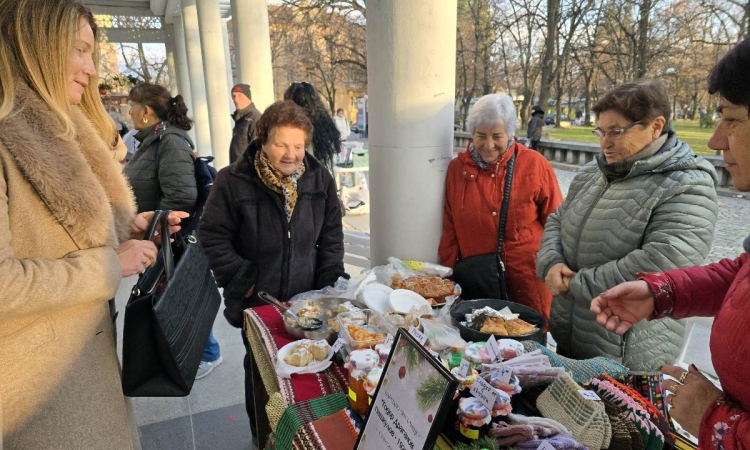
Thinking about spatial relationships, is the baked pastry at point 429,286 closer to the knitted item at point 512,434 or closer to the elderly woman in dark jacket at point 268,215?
the elderly woman in dark jacket at point 268,215

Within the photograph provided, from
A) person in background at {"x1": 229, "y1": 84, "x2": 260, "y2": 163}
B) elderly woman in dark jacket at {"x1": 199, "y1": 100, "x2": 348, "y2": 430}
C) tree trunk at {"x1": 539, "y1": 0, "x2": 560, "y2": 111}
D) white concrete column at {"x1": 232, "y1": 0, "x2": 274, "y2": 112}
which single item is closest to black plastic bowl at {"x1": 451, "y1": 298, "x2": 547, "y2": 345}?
elderly woman in dark jacket at {"x1": 199, "y1": 100, "x2": 348, "y2": 430}

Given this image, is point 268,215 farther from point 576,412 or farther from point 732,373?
point 732,373

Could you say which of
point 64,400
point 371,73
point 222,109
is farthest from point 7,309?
point 222,109

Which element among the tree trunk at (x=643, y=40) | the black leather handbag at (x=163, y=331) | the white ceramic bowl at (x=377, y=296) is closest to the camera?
the black leather handbag at (x=163, y=331)

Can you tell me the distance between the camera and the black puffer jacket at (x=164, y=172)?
311cm

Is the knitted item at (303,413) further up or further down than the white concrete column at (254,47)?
further down

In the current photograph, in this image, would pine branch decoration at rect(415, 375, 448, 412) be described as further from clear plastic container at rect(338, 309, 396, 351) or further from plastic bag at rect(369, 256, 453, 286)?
plastic bag at rect(369, 256, 453, 286)

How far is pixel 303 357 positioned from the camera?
1.61 metres

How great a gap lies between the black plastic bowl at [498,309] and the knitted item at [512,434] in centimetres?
55

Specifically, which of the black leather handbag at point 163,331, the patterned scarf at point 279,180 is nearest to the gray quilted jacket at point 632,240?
the patterned scarf at point 279,180

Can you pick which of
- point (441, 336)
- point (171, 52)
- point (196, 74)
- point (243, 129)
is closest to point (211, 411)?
point (441, 336)

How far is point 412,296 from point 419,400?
115 centimetres

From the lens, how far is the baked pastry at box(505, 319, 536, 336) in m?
1.69

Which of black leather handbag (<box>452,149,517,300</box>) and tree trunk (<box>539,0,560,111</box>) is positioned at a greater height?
tree trunk (<box>539,0,560,111</box>)
